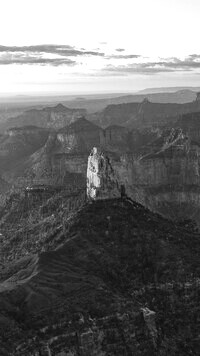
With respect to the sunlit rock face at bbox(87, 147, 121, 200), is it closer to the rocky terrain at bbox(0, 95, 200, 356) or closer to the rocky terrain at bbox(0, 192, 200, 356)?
the rocky terrain at bbox(0, 95, 200, 356)

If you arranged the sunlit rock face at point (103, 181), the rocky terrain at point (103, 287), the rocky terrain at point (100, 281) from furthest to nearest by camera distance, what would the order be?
the sunlit rock face at point (103, 181) → the rocky terrain at point (100, 281) → the rocky terrain at point (103, 287)

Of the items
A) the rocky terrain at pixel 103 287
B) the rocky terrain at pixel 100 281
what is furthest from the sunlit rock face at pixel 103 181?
the rocky terrain at pixel 103 287

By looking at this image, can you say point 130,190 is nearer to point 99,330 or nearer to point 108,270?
point 108,270

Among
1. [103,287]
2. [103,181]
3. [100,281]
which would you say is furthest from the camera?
[103,181]

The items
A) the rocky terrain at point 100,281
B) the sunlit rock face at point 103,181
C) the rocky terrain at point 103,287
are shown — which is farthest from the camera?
the sunlit rock face at point 103,181

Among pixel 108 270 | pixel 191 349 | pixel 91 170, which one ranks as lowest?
pixel 191 349

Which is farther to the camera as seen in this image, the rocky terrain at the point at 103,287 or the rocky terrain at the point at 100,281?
the rocky terrain at the point at 100,281

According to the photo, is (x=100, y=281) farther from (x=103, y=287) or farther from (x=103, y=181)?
(x=103, y=181)

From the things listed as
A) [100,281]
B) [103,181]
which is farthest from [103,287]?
[103,181]

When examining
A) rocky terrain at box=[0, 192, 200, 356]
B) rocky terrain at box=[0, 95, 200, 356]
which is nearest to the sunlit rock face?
rocky terrain at box=[0, 95, 200, 356]

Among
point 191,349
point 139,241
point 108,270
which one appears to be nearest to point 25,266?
point 108,270

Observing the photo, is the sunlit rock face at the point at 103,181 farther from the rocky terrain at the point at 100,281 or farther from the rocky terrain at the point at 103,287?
the rocky terrain at the point at 103,287
